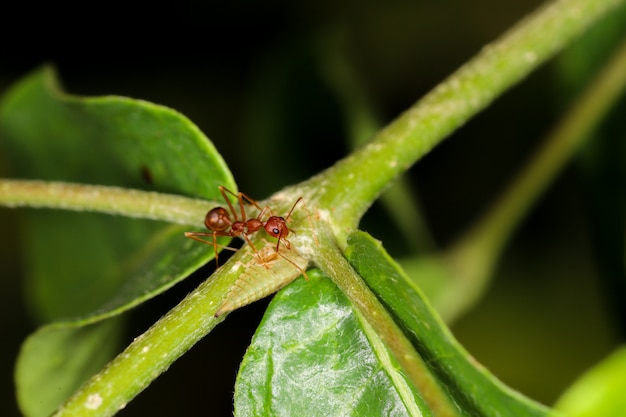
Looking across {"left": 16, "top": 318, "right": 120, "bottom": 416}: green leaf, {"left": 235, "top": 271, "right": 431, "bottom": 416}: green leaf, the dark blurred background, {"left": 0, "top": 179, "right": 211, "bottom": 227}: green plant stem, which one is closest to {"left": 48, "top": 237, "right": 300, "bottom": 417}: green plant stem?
{"left": 235, "top": 271, "right": 431, "bottom": 416}: green leaf

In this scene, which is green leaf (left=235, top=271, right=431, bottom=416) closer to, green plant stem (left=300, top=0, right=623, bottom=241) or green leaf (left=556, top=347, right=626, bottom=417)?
green plant stem (left=300, top=0, right=623, bottom=241)

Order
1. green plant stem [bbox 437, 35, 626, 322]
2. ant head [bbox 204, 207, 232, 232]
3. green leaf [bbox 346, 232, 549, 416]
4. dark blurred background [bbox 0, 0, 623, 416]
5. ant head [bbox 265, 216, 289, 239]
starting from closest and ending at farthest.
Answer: green leaf [bbox 346, 232, 549, 416] → ant head [bbox 265, 216, 289, 239] → ant head [bbox 204, 207, 232, 232] → green plant stem [bbox 437, 35, 626, 322] → dark blurred background [bbox 0, 0, 623, 416]

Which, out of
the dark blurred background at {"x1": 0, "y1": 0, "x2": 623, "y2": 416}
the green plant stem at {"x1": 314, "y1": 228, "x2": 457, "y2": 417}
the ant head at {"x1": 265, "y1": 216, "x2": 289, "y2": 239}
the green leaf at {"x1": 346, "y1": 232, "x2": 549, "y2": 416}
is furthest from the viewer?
the dark blurred background at {"x1": 0, "y1": 0, "x2": 623, "y2": 416}

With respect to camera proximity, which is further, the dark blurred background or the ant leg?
the dark blurred background

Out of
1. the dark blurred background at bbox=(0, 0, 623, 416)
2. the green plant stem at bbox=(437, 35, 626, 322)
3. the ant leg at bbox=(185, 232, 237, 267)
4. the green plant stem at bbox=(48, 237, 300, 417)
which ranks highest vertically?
the dark blurred background at bbox=(0, 0, 623, 416)

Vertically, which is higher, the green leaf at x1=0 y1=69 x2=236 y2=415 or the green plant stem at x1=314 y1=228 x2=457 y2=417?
the green leaf at x1=0 y1=69 x2=236 y2=415

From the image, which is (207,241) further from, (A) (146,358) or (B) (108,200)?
(A) (146,358)

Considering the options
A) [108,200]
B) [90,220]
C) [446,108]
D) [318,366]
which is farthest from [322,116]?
[318,366]
